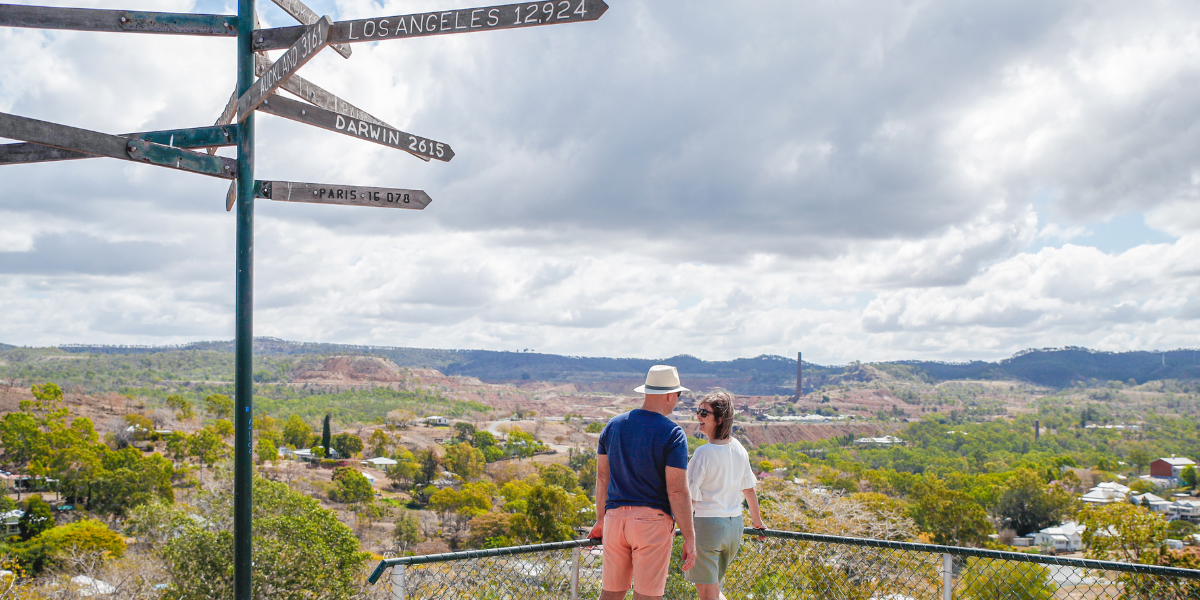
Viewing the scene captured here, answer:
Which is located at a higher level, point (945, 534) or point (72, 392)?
point (72, 392)

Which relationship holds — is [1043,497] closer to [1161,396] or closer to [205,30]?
[205,30]

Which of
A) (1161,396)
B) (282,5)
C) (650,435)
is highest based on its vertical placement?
(282,5)

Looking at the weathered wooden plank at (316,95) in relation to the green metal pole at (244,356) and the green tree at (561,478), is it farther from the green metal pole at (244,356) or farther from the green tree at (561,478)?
the green tree at (561,478)

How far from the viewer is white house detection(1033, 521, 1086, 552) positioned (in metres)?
45.3

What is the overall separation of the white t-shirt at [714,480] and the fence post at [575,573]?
717mm

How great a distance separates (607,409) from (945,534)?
11334cm

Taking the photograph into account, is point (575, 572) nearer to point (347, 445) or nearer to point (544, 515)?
point (544, 515)

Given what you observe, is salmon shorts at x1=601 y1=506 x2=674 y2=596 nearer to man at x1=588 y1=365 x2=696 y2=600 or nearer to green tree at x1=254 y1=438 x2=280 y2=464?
man at x1=588 y1=365 x2=696 y2=600

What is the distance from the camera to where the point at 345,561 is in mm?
22031

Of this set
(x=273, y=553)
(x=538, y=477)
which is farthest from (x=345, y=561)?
(x=538, y=477)

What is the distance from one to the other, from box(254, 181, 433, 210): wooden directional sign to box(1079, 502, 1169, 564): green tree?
25.2 meters

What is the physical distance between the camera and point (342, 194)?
10.9 feet

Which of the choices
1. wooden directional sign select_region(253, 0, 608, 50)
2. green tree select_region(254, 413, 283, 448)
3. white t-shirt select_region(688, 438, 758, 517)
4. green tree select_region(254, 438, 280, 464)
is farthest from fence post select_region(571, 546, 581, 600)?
green tree select_region(254, 413, 283, 448)

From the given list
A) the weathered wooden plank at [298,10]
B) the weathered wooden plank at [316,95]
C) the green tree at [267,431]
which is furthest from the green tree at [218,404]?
the weathered wooden plank at [298,10]
